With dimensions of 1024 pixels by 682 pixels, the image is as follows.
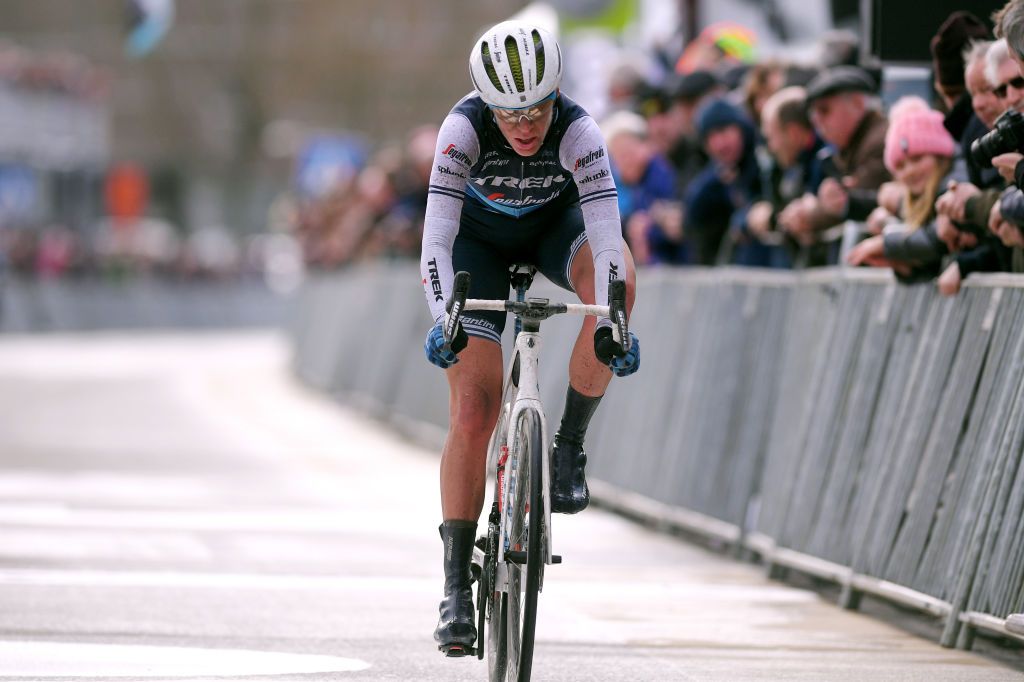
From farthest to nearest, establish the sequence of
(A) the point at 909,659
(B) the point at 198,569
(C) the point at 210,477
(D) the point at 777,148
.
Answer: (C) the point at 210,477 < (D) the point at 777,148 < (B) the point at 198,569 < (A) the point at 909,659

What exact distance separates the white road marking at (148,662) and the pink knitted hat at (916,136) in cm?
331

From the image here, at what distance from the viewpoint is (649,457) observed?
12594 mm

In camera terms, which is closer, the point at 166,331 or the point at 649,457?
the point at 649,457

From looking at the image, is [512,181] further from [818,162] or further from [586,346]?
[818,162]

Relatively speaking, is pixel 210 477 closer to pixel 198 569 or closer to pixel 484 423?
pixel 198 569

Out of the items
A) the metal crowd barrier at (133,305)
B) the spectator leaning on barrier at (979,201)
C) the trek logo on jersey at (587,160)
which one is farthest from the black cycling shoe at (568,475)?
the metal crowd barrier at (133,305)

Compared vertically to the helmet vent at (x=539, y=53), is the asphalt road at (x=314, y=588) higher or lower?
lower

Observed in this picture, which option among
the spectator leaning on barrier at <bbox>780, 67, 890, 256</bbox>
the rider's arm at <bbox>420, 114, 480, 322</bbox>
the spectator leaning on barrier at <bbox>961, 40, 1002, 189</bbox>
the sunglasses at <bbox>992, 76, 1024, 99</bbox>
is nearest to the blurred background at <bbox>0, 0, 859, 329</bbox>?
the spectator leaning on barrier at <bbox>780, 67, 890, 256</bbox>

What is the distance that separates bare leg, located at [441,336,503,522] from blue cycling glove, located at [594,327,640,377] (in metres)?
0.49

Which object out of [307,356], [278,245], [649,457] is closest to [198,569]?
[649,457]

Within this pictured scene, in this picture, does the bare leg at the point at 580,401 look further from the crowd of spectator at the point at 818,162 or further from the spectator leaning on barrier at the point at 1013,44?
the crowd of spectator at the point at 818,162

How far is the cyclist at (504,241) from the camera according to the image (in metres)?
6.86

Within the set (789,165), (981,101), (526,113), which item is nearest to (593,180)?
(526,113)

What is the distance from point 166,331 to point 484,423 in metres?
47.5
